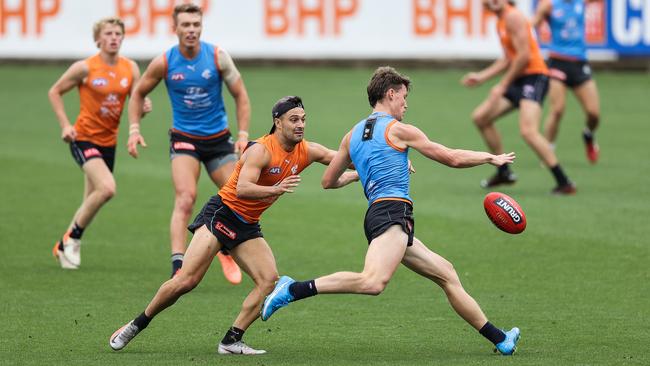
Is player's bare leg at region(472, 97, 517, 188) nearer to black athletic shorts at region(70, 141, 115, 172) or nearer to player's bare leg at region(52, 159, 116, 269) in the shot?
black athletic shorts at region(70, 141, 115, 172)

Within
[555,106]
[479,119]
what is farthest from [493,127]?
[555,106]

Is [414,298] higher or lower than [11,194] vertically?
higher

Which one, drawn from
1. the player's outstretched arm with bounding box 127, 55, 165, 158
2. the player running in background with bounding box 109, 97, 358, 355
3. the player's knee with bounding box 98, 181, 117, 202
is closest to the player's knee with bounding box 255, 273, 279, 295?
the player running in background with bounding box 109, 97, 358, 355

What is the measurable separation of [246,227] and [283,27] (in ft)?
78.8

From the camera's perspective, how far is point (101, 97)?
1391 centimetres

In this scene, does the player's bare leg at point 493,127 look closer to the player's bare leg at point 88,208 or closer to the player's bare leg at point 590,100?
the player's bare leg at point 590,100

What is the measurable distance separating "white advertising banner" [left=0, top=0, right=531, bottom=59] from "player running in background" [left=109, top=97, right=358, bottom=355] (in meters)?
23.3

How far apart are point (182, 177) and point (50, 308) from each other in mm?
1953

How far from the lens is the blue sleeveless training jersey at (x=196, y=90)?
1286 centimetres

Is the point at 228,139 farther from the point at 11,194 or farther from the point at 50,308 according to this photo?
the point at 11,194

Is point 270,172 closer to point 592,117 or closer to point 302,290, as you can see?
point 302,290

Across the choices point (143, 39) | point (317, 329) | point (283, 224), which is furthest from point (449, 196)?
point (143, 39)

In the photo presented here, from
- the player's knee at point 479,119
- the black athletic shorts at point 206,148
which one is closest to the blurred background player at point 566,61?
the player's knee at point 479,119

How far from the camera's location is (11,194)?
62.1ft
